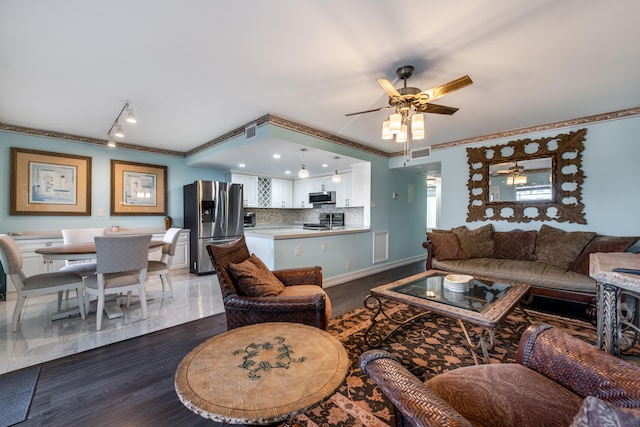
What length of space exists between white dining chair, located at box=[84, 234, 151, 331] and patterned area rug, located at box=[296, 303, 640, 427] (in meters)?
2.21

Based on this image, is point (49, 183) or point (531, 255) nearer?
point (531, 255)

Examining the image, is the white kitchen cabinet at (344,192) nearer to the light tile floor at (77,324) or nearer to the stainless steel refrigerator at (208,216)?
the stainless steel refrigerator at (208,216)

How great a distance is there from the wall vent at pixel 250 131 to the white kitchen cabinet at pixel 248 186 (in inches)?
89.8

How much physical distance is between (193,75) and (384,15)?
1750 mm

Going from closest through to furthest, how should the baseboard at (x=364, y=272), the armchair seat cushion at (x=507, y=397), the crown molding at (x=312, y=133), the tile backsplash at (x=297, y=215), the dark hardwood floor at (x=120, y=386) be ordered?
1. the armchair seat cushion at (x=507, y=397)
2. the dark hardwood floor at (x=120, y=386)
3. the crown molding at (x=312, y=133)
4. the baseboard at (x=364, y=272)
5. the tile backsplash at (x=297, y=215)

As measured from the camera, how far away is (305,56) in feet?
6.91

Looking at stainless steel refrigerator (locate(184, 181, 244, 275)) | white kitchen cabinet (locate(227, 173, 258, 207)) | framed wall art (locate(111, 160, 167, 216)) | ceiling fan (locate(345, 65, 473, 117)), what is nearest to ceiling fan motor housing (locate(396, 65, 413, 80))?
ceiling fan (locate(345, 65, 473, 117))

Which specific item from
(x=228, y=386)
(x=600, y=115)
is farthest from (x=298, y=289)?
(x=600, y=115)

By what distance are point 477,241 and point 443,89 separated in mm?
2778

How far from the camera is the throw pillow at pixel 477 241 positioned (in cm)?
390

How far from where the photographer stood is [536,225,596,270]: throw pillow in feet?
10.5

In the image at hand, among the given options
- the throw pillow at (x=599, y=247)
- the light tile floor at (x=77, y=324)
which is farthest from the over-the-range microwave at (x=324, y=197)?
the throw pillow at (x=599, y=247)

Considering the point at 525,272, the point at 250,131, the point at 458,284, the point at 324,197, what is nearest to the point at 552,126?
the point at 525,272

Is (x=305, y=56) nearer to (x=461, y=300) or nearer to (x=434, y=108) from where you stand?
(x=434, y=108)
